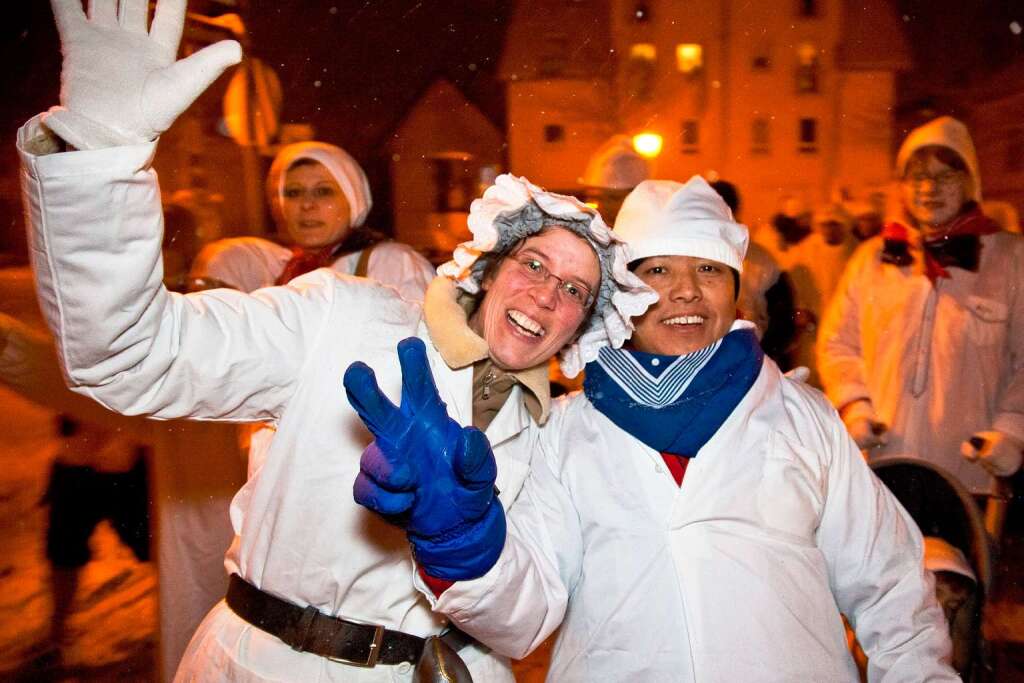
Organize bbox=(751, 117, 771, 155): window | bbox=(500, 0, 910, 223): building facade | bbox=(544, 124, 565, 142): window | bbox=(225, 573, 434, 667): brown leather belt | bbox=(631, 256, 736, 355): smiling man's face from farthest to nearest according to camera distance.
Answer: bbox=(751, 117, 771, 155): window → bbox=(544, 124, 565, 142): window → bbox=(500, 0, 910, 223): building facade → bbox=(631, 256, 736, 355): smiling man's face → bbox=(225, 573, 434, 667): brown leather belt

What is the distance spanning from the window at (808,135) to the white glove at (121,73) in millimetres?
5687

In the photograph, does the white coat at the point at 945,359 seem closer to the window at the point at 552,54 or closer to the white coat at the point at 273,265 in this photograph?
the white coat at the point at 273,265

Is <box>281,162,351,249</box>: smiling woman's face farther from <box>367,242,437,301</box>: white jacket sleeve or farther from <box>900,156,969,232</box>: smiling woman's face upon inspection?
<box>900,156,969,232</box>: smiling woman's face

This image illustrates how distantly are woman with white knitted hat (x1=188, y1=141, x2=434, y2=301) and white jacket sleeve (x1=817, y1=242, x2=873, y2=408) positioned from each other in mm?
1733

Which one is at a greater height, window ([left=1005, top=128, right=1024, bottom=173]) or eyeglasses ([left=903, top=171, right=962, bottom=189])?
window ([left=1005, top=128, right=1024, bottom=173])

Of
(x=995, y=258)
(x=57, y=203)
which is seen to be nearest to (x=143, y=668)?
(x=57, y=203)

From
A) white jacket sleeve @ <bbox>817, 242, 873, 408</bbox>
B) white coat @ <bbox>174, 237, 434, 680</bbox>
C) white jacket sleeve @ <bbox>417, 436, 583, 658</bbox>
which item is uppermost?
white jacket sleeve @ <bbox>817, 242, 873, 408</bbox>

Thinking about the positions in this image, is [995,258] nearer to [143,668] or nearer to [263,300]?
[263,300]

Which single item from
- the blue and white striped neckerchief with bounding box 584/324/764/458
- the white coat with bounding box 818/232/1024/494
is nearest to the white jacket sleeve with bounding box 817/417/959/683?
the blue and white striped neckerchief with bounding box 584/324/764/458

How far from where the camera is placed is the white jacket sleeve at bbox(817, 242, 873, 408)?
11.6 ft

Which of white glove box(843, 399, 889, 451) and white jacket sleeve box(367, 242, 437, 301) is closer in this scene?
white jacket sleeve box(367, 242, 437, 301)

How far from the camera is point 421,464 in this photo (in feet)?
4.32

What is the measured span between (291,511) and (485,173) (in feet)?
12.8

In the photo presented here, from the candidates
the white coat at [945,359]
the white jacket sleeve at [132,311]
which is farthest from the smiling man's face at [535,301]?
the white coat at [945,359]
